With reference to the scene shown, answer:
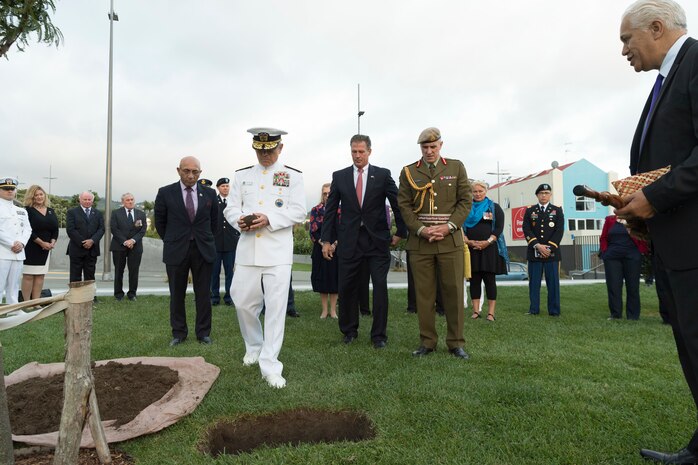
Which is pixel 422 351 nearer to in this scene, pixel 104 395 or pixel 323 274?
pixel 104 395

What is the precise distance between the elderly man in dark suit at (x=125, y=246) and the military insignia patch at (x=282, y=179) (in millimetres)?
6194

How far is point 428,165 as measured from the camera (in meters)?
5.37

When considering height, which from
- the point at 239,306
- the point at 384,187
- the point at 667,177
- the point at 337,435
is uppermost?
the point at 384,187

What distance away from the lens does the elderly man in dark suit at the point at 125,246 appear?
9711mm

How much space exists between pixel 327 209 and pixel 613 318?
5030 mm

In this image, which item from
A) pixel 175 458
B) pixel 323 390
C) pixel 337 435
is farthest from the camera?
pixel 323 390

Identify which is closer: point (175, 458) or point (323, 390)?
point (175, 458)

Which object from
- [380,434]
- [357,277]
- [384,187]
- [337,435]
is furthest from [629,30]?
[357,277]

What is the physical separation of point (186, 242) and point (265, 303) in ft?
6.33

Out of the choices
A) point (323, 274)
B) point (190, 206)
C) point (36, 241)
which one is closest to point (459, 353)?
point (323, 274)

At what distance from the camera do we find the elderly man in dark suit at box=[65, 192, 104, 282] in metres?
9.09

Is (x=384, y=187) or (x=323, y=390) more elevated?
(x=384, y=187)

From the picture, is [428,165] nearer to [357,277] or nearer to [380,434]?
[357,277]

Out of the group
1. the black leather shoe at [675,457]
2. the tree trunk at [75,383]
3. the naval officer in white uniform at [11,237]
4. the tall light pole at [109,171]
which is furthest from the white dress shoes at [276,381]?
the tall light pole at [109,171]
